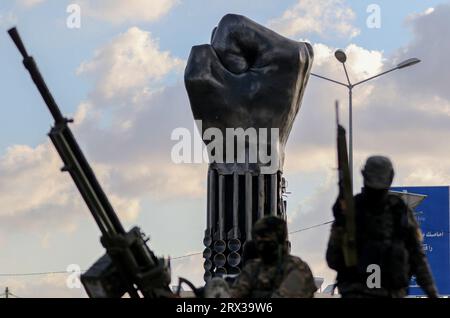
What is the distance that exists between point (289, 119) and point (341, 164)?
26092 millimetres

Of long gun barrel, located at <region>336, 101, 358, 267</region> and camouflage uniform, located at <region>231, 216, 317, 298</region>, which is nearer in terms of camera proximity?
long gun barrel, located at <region>336, 101, 358, 267</region>

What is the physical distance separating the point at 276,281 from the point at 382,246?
3.08ft

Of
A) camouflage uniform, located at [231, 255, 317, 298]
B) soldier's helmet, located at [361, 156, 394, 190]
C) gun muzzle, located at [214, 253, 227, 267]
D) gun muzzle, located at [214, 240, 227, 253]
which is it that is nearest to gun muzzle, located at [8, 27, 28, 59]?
camouflage uniform, located at [231, 255, 317, 298]

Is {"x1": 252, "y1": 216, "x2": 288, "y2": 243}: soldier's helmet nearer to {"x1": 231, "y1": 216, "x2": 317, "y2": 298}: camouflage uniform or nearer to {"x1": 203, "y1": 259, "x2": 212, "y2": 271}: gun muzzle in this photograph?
{"x1": 231, "y1": 216, "x2": 317, "y2": 298}: camouflage uniform

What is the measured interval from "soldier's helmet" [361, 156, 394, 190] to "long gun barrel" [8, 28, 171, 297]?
7.23 ft

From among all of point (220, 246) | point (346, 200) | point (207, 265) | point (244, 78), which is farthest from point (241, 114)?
point (346, 200)

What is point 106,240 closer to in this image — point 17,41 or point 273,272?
point 273,272

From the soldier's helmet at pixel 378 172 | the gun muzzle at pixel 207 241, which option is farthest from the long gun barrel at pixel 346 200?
the gun muzzle at pixel 207 241

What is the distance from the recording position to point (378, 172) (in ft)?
36.8

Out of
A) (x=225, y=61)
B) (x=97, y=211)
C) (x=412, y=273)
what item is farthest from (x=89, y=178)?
(x=225, y=61)

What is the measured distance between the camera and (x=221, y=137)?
36812 mm

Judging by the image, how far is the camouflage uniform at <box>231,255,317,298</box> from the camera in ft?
37.1

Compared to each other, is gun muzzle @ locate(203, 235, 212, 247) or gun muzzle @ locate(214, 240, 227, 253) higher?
gun muzzle @ locate(203, 235, 212, 247)

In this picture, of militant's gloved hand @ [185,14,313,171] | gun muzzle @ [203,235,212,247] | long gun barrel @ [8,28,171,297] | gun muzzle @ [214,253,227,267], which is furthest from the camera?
gun muzzle @ [203,235,212,247]
